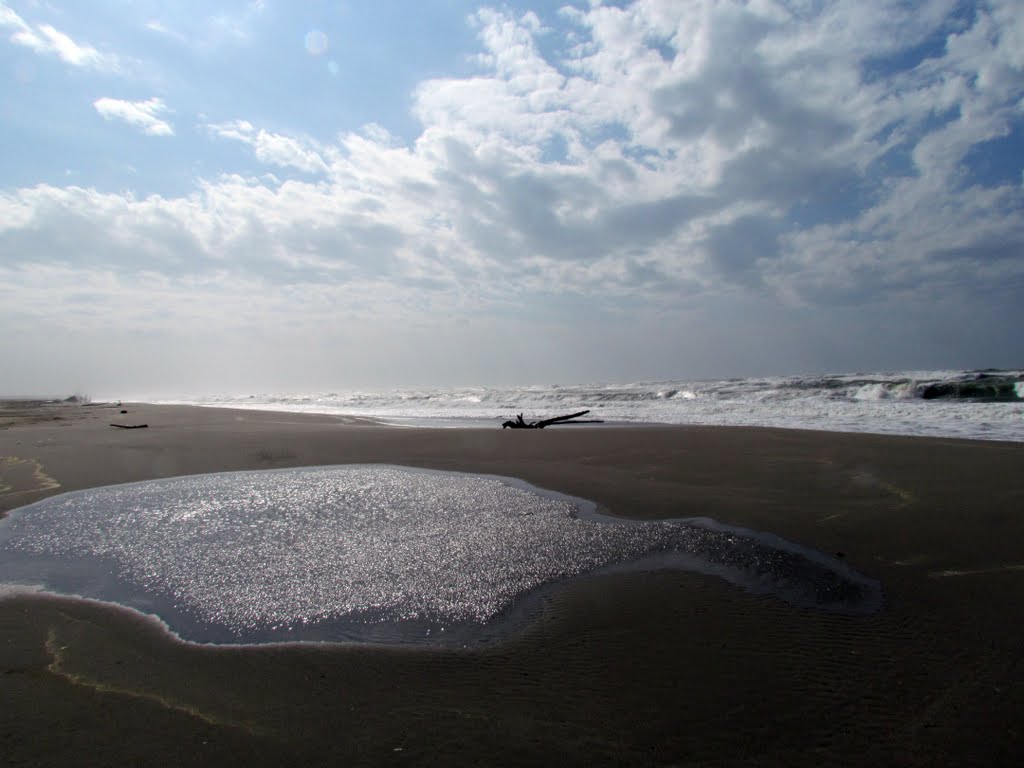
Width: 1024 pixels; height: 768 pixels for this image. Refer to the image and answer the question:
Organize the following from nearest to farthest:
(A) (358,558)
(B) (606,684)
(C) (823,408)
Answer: (B) (606,684) → (A) (358,558) → (C) (823,408)

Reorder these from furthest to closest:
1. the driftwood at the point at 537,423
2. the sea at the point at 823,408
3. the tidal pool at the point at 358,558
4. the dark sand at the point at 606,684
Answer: the driftwood at the point at 537,423 < the sea at the point at 823,408 < the tidal pool at the point at 358,558 < the dark sand at the point at 606,684

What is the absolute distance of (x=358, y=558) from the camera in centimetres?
420

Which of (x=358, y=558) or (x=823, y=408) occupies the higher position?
(x=823, y=408)

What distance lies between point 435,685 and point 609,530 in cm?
280

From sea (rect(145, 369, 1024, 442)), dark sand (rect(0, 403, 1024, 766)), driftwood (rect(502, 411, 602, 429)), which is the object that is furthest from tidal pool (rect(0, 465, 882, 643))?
sea (rect(145, 369, 1024, 442))

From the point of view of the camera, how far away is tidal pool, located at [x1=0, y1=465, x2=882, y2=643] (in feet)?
10.6

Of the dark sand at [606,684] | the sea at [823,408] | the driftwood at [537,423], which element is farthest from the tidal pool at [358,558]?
the sea at [823,408]

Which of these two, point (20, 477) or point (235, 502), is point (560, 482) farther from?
point (20, 477)

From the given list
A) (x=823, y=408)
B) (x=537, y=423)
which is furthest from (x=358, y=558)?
(x=823, y=408)

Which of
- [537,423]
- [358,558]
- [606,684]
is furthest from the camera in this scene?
[537,423]

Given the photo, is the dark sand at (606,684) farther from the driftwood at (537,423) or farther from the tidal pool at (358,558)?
the driftwood at (537,423)

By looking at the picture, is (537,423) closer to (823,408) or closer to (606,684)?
(823,408)

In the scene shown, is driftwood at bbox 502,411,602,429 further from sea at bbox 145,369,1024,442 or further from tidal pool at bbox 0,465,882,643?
tidal pool at bbox 0,465,882,643

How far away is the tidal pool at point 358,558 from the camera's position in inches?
127
